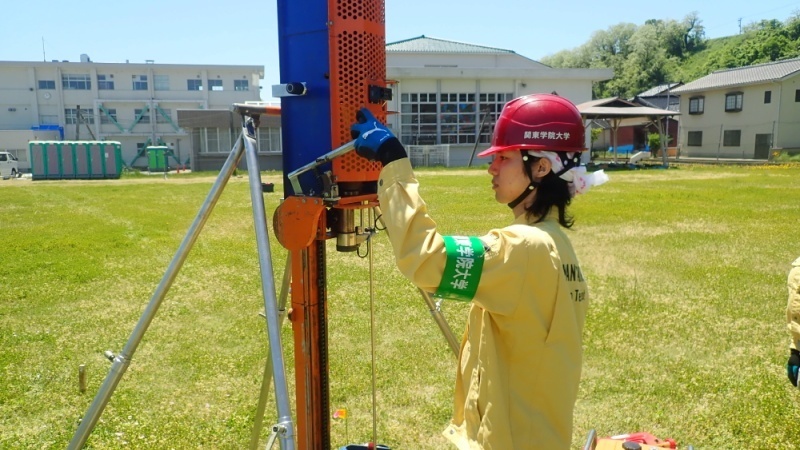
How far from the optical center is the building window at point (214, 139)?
45.2 meters

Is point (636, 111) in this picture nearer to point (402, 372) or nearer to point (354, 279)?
point (354, 279)

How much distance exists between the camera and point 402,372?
6219 millimetres

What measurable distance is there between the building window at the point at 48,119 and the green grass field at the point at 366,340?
49.0 metres

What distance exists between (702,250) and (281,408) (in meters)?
11.9

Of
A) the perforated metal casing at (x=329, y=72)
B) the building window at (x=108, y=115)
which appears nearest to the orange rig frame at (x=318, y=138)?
the perforated metal casing at (x=329, y=72)

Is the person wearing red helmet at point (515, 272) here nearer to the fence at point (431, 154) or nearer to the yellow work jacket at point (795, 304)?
the yellow work jacket at point (795, 304)

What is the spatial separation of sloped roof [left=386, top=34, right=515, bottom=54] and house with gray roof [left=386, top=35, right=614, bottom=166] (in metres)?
5.80

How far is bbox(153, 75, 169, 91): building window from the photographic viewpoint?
58.0m

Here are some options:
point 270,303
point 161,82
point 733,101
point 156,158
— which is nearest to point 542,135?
point 270,303

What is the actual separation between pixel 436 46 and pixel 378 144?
55059 millimetres

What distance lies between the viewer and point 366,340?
7188 millimetres

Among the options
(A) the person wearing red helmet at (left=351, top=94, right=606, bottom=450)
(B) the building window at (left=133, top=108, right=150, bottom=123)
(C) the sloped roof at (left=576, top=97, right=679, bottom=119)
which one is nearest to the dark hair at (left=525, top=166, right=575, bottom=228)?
(A) the person wearing red helmet at (left=351, top=94, right=606, bottom=450)

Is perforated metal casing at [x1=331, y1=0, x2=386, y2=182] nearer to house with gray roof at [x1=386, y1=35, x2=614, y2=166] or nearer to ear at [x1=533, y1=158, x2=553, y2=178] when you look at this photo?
ear at [x1=533, y1=158, x2=553, y2=178]

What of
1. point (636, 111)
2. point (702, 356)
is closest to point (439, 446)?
point (702, 356)
